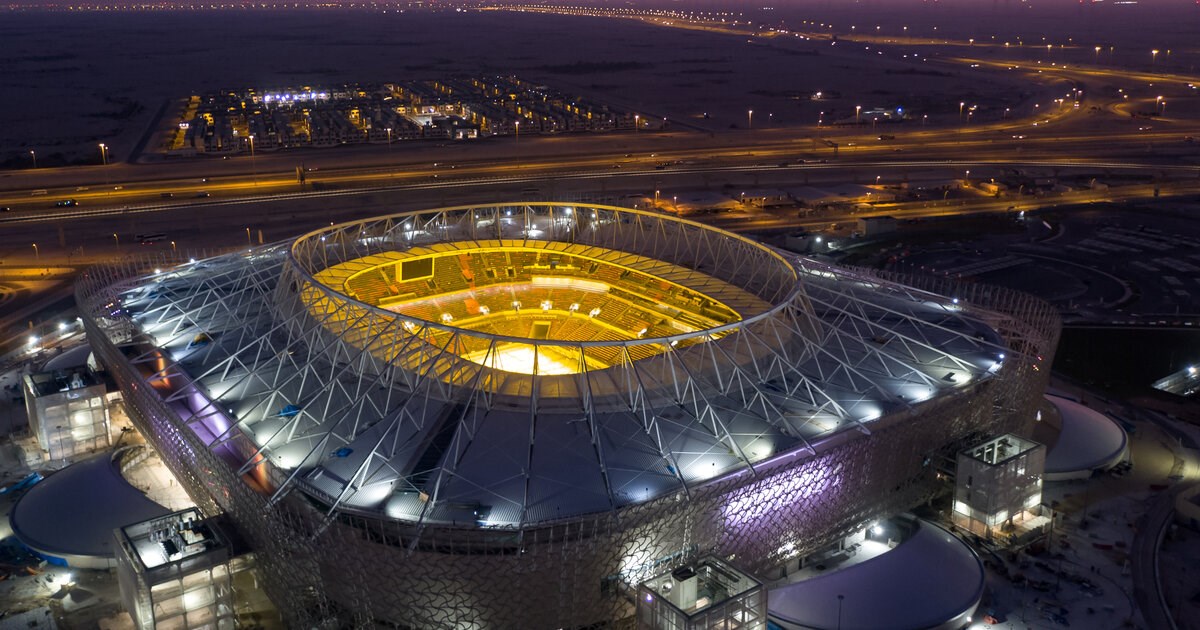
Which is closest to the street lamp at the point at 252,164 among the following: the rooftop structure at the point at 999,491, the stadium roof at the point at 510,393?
the stadium roof at the point at 510,393

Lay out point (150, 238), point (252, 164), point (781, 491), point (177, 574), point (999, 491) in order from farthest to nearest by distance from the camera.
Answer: point (252, 164)
point (150, 238)
point (999, 491)
point (781, 491)
point (177, 574)

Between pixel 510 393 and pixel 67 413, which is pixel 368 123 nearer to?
pixel 67 413

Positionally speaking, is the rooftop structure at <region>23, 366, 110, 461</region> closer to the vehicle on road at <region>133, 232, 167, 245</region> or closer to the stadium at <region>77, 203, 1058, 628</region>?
the stadium at <region>77, 203, 1058, 628</region>

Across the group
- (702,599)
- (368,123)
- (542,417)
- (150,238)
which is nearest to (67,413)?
(542,417)

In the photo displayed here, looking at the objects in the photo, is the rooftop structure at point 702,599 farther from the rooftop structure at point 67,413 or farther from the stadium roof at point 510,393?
the rooftop structure at point 67,413

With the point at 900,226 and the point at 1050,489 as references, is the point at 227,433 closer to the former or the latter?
the point at 1050,489
